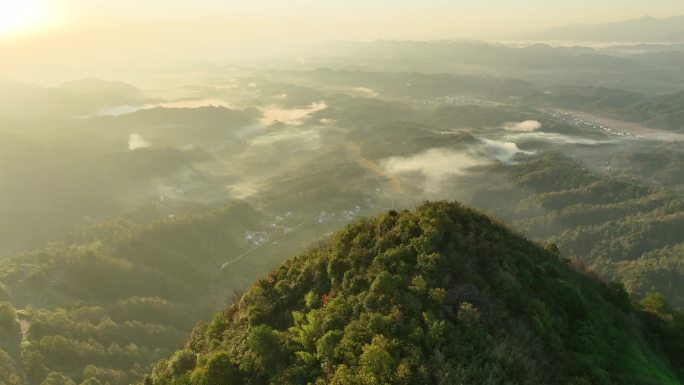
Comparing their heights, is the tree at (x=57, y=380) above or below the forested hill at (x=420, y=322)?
below

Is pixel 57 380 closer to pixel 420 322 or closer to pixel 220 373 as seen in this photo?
pixel 220 373

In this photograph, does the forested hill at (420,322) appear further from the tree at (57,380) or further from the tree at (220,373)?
the tree at (57,380)

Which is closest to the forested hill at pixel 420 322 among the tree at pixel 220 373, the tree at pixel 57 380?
the tree at pixel 220 373

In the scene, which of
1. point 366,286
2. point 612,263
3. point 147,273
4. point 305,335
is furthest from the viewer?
point 612,263

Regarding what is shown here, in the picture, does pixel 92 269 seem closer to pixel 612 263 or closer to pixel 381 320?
pixel 381 320

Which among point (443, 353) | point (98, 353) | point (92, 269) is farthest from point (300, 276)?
point (92, 269)

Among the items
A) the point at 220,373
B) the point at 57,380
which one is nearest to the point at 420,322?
the point at 220,373

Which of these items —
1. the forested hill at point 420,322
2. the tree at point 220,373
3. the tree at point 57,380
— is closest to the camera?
the forested hill at point 420,322

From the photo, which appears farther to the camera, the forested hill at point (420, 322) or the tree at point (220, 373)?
the tree at point (220, 373)
